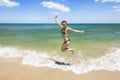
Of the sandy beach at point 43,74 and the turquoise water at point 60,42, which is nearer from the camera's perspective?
the sandy beach at point 43,74

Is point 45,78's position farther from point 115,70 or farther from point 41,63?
point 115,70

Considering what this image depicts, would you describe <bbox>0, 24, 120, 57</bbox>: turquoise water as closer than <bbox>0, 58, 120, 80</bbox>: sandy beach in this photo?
No

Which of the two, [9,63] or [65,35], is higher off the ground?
[65,35]

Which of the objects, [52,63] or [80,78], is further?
[52,63]

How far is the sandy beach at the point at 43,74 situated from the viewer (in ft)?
20.4

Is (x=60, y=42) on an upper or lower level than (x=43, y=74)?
lower

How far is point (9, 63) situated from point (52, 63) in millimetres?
1743

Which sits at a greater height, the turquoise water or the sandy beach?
the sandy beach

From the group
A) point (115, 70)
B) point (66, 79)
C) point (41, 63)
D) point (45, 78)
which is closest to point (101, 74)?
point (115, 70)

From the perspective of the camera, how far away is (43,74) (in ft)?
21.4

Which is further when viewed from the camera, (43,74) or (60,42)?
(60,42)

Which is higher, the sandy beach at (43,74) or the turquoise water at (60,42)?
the sandy beach at (43,74)

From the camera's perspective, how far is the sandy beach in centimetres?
622

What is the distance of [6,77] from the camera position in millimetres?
6227
